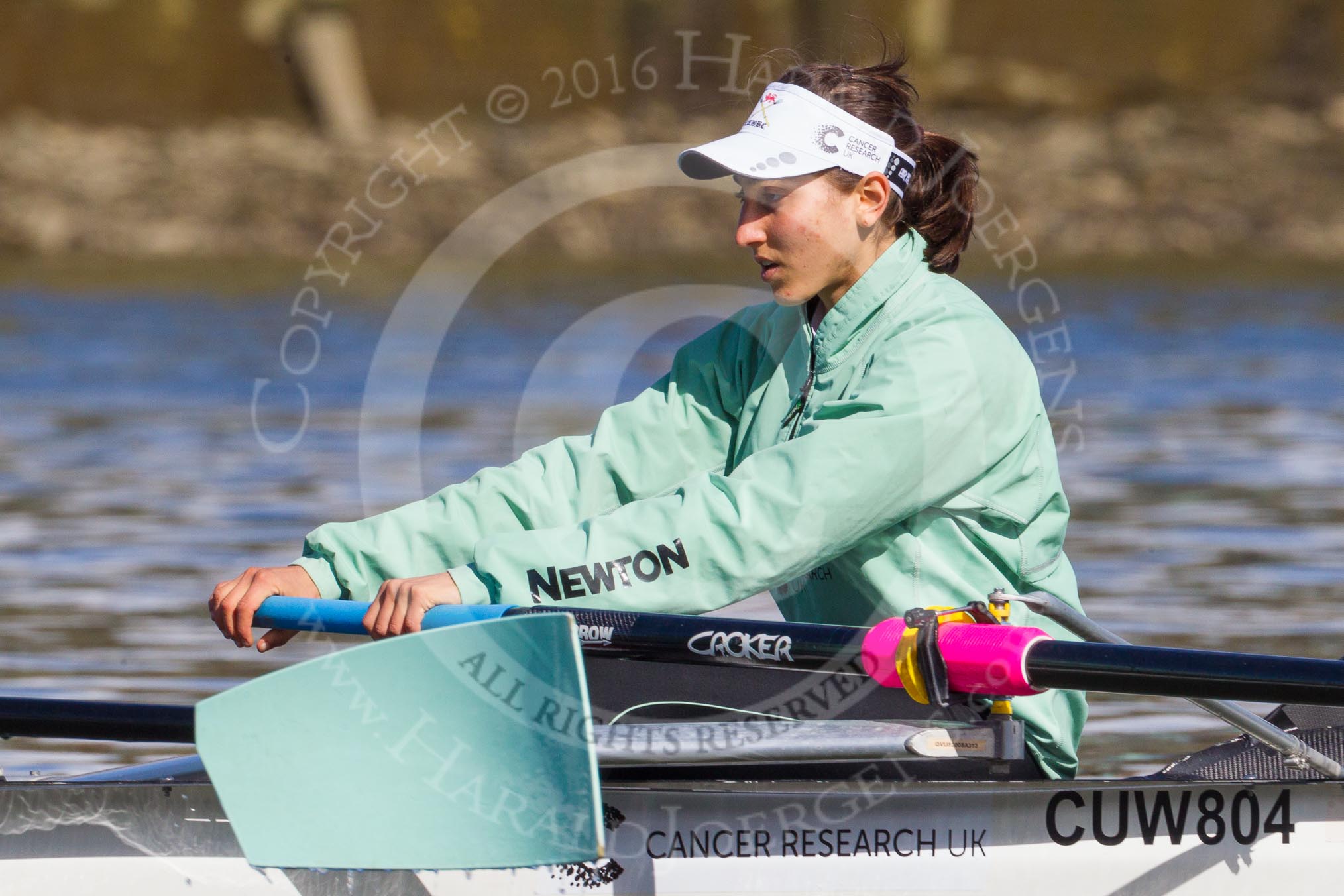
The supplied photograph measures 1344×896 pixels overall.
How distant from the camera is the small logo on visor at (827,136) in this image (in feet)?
9.29

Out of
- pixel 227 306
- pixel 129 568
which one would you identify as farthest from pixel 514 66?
pixel 129 568

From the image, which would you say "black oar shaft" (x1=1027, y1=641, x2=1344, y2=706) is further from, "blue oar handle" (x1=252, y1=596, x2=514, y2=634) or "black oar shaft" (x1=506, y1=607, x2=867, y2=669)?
"blue oar handle" (x1=252, y1=596, x2=514, y2=634)

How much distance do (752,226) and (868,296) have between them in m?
0.23

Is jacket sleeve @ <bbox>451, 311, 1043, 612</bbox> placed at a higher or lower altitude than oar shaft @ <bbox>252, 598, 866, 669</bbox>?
higher

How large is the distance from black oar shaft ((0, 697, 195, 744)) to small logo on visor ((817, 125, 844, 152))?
55.6 inches

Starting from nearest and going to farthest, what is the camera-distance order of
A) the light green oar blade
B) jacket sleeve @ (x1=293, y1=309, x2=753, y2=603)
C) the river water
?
the light green oar blade < jacket sleeve @ (x1=293, y1=309, x2=753, y2=603) < the river water

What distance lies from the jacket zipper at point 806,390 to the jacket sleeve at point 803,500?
0.15 metres

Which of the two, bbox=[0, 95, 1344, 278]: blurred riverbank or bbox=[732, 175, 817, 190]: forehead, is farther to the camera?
bbox=[0, 95, 1344, 278]: blurred riverbank

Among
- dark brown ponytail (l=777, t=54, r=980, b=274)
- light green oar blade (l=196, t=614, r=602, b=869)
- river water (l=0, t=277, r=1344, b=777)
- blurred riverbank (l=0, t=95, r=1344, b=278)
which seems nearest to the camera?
light green oar blade (l=196, t=614, r=602, b=869)

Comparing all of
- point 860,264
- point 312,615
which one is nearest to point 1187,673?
point 860,264

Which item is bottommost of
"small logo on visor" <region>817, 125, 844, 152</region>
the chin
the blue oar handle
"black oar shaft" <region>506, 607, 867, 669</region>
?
"black oar shaft" <region>506, 607, 867, 669</region>

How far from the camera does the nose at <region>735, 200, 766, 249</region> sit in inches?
113

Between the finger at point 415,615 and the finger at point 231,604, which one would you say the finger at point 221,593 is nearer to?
the finger at point 231,604

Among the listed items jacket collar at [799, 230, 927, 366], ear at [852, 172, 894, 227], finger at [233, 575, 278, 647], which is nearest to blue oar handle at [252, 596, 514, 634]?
finger at [233, 575, 278, 647]
